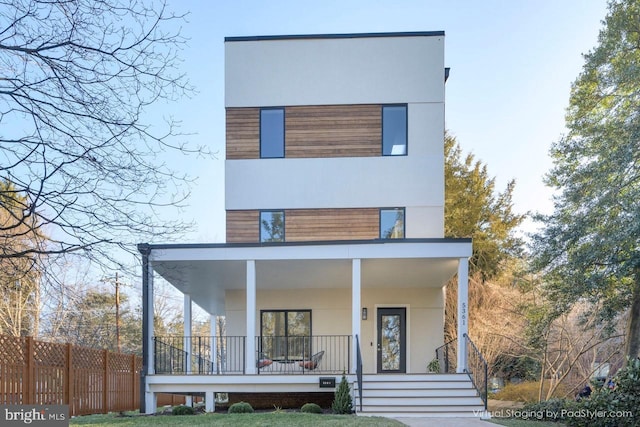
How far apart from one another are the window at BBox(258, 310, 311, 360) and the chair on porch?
0.65 metres

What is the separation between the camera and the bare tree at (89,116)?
15.2 feet

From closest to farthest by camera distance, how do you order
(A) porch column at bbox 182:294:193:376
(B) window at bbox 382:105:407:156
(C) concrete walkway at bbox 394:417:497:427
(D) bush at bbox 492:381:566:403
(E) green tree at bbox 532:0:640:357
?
(C) concrete walkway at bbox 394:417:497:427
(E) green tree at bbox 532:0:640:357
(A) porch column at bbox 182:294:193:376
(B) window at bbox 382:105:407:156
(D) bush at bbox 492:381:566:403

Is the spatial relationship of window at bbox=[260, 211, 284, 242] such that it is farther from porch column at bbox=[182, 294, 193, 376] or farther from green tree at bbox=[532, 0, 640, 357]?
green tree at bbox=[532, 0, 640, 357]

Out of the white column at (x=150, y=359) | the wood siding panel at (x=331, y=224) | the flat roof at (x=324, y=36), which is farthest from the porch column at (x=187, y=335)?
the flat roof at (x=324, y=36)

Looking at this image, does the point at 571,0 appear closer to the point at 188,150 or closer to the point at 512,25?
the point at 512,25

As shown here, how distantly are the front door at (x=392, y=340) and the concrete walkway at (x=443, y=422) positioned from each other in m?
5.43

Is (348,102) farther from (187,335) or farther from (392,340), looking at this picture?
(187,335)

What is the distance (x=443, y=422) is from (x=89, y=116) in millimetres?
7769

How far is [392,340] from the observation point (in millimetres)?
15461

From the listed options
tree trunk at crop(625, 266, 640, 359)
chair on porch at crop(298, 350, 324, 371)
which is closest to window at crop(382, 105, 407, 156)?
chair on porch at crop(298, 350, 324, 371)

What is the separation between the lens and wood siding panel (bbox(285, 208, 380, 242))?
14516mm

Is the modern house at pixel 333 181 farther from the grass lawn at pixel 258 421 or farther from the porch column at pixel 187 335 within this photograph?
the grass lawn at pixel 258 421

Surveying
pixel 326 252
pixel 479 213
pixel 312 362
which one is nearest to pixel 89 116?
pixel 326 252

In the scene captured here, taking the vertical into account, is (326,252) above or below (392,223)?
below
